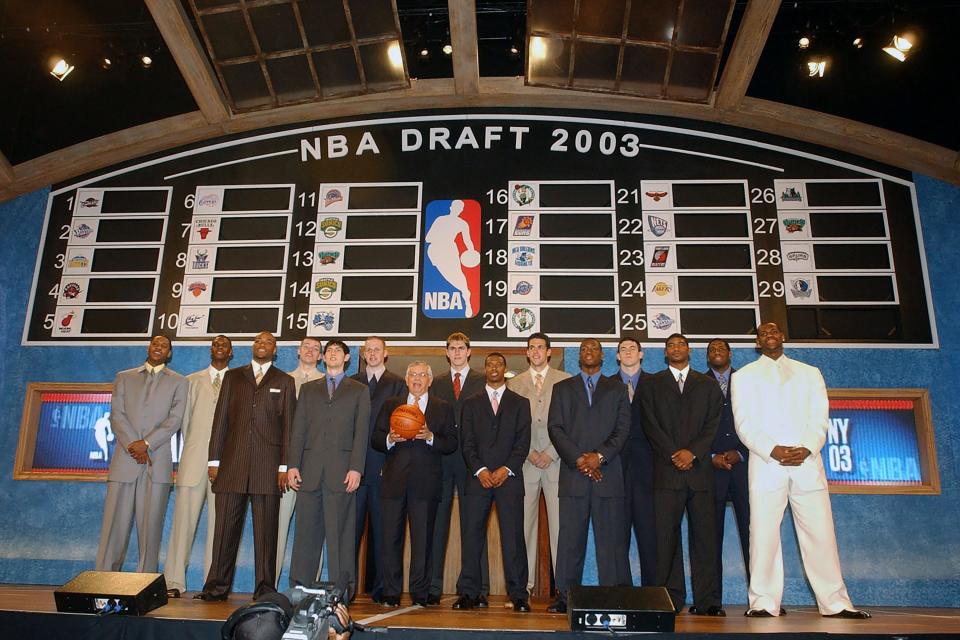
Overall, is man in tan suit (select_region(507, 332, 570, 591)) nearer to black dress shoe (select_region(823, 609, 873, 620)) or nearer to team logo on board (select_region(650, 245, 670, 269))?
black dress shoe (select_region(823, 609, 873, 620))

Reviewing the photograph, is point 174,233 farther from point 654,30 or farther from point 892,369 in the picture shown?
point 892,369

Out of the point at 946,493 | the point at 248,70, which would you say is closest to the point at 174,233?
the point at 248,70

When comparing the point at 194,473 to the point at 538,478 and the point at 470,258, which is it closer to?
the point at 538,478

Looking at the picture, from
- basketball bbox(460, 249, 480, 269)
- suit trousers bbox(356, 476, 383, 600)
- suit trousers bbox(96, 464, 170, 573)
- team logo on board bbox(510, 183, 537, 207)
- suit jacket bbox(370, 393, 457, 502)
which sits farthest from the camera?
team logo on board bbox(510, 183, 537, 207)

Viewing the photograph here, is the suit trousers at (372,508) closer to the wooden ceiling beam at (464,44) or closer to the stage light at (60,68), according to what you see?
the wooden ceiling beam at (464,44)

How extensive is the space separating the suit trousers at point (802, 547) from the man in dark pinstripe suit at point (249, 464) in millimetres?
3146

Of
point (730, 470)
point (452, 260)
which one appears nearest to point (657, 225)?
point (452, 260)

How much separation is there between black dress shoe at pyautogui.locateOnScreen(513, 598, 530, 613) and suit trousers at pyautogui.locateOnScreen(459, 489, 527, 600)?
0.07ft

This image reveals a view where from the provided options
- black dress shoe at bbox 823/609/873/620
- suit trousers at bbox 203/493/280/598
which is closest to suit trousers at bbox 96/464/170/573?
suit trousers at bbox 203/493/280/598

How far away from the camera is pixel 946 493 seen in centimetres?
644

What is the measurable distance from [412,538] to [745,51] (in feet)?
16.7

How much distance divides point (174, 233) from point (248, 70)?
1779mm

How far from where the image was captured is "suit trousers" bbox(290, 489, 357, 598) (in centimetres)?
490

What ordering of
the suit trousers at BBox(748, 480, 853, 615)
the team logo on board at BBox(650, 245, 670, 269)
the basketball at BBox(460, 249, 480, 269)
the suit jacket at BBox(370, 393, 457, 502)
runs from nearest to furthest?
the suit trousers at BBox(748, 480, 853, 615)
the suit jacket at BBox(370, 393, 457, 502)
the team logo on board at BBox(650, 245, 670, 269)
the basketball at BBox(460, 249, 480, 269)
